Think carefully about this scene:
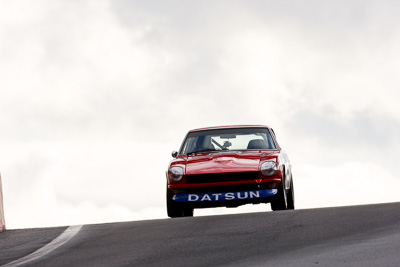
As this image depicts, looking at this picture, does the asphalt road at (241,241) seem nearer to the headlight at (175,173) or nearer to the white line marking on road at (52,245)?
the white line marking on road at (52,245)

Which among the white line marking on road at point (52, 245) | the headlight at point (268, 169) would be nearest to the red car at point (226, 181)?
the headlight at point (268, 169)

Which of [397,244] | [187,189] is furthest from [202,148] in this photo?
[397,244]

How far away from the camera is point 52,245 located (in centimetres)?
1077

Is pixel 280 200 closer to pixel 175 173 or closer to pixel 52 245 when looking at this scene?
pixel 175 173

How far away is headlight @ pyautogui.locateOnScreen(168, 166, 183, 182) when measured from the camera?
543 inches

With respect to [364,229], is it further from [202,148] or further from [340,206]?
[202,148]

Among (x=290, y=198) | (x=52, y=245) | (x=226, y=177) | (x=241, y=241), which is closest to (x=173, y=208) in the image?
(x=226, y=177)

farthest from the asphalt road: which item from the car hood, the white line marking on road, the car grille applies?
the car hood

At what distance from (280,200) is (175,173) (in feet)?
5.71

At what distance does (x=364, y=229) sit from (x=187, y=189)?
4.17m

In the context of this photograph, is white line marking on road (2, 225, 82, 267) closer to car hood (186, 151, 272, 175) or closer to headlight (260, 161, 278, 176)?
car hood (186, 151, 272, 175)

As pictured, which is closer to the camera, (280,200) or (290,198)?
(280,200)

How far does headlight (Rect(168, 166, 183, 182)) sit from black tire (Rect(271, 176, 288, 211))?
1.54 meters

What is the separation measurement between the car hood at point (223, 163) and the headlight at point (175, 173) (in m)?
0.12
